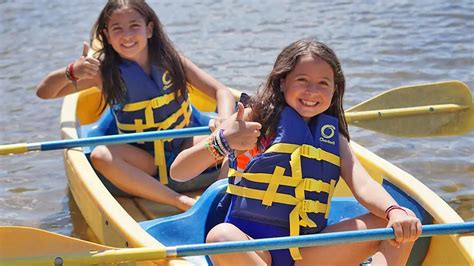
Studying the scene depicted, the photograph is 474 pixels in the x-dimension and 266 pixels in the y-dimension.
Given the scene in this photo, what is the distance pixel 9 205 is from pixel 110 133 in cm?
74

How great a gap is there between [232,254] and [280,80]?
2.09 ft

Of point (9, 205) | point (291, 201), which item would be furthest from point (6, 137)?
point (291, 201)

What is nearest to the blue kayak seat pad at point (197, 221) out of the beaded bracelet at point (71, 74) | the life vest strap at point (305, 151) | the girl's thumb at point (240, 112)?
the life vest strap at point (305, 151)

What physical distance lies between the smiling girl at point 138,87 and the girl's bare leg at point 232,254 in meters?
1.17

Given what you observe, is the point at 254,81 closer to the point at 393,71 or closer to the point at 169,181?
the point at 393,71

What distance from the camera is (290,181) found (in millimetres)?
2938

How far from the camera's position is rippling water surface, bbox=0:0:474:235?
4875mm

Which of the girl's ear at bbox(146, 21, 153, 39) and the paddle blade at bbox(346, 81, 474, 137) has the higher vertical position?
the girl's ear at bbox(146, 21, 153, 39)

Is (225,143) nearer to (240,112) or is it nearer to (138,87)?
(240,112)

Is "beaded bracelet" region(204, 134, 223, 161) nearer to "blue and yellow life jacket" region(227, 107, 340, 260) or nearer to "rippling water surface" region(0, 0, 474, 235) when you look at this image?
"blue and yellow life jacket" region(227, 107, 340, 260)

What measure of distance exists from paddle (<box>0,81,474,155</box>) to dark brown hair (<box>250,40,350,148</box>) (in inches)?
45.9

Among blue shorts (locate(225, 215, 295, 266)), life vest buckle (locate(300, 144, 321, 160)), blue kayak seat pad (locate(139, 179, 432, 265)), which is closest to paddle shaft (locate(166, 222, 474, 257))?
blue shorts (locate(225, 215, 295, 266))

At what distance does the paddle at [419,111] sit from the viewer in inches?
164

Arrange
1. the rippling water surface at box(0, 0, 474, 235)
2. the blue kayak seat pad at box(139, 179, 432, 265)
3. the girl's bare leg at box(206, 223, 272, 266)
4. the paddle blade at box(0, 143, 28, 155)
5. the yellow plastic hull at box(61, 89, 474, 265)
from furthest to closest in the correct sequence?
1. the rippling water surface at box(0, 0, 474, 235)
2. the paddle blade at box(0, 143, 28, 155)
3. the blue kayak seat pad at box(139, 179, 432, 265)
4. the yellow plastic hull at box(61, 89, 474, 265)
5. the girl's bare leg at box(206, 223, 272, 266)
